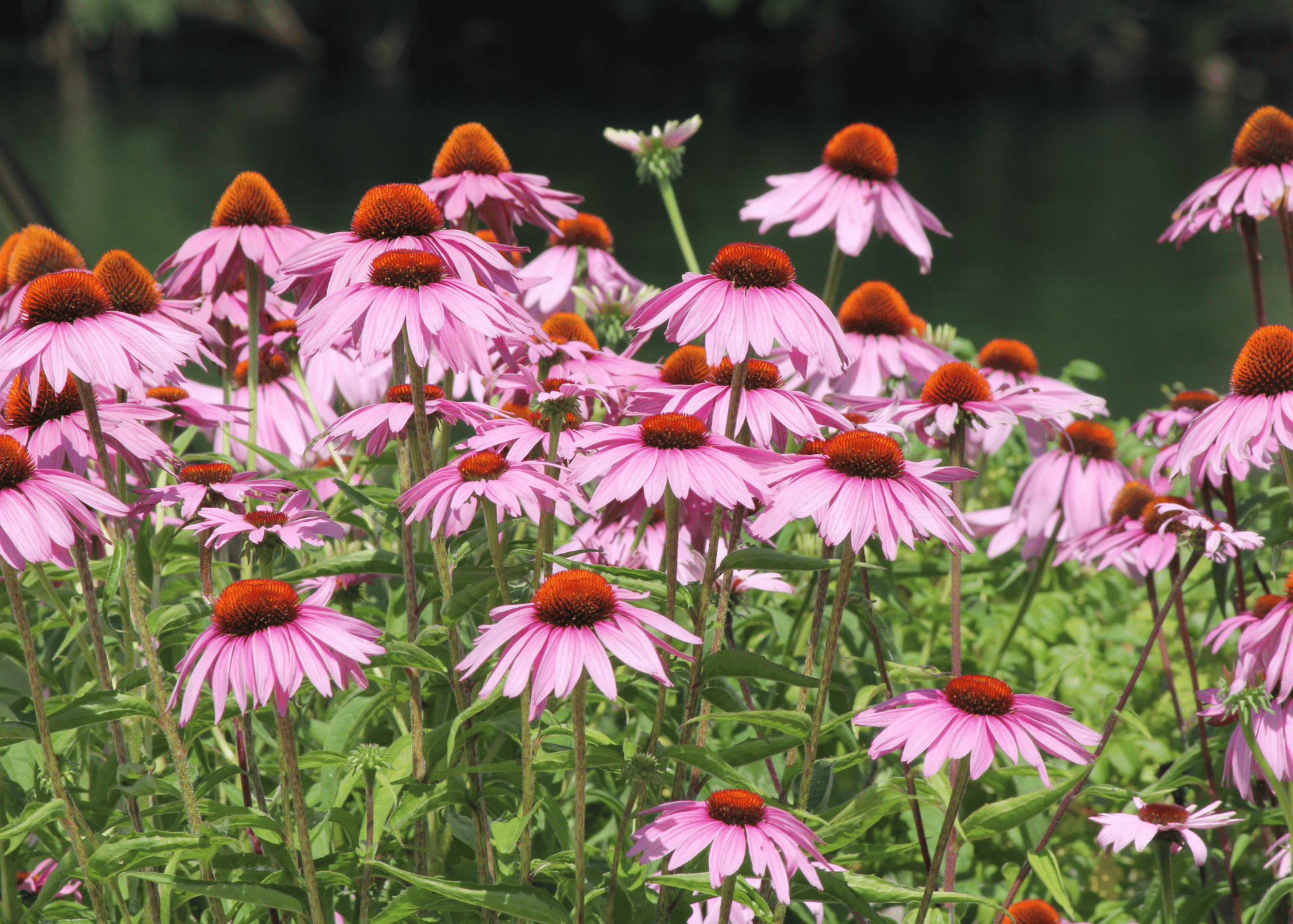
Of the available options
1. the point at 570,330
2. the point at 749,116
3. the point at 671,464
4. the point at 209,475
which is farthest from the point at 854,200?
the point at 749,116

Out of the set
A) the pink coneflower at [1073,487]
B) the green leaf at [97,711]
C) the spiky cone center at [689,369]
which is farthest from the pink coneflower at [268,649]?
the pink coneflower at [1073,487]

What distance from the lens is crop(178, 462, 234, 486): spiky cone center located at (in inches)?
62.9

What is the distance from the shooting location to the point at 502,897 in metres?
1.25

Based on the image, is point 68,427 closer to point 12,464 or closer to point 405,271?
point 12,464

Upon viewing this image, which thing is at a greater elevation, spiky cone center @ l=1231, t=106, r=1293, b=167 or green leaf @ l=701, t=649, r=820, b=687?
spiky cone center @ l=1231, t=106, r=1293, b=167

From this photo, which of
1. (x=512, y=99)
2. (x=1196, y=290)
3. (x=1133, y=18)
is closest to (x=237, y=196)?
(x=1196, y=290)

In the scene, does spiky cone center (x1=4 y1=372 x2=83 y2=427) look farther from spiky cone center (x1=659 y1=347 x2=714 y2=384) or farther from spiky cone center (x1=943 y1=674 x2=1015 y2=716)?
spiky cone center (x1=943 y1=674 x2=1015 y2=716)

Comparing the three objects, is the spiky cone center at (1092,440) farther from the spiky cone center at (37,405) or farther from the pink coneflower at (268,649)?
the spiky cone center at (37,405)

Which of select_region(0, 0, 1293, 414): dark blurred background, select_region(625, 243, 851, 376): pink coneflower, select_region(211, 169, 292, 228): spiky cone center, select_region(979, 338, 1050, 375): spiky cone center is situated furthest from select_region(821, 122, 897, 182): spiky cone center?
select_region(0, 0, 1293, 414): dark blurred background

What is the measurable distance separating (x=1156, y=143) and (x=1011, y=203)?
6825mm

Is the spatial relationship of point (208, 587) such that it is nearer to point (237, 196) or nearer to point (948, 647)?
point (237, 196)

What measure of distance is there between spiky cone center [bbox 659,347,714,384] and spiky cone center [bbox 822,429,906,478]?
35 cm

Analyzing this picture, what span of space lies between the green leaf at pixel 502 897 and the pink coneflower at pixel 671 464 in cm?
40

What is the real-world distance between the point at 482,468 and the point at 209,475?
1.58ft
